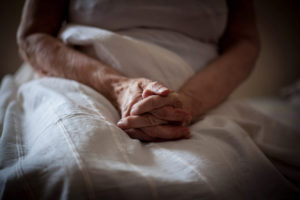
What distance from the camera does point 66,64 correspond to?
511 mm

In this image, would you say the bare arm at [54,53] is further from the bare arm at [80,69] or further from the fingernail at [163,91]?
the fingernail at [163,91]

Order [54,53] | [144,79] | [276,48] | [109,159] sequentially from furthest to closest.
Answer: [276,48]
[54,53]
[144,79]
[109,159]

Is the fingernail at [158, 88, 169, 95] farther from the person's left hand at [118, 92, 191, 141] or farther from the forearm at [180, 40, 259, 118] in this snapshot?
the forearm at [180, 40, 259, 118]

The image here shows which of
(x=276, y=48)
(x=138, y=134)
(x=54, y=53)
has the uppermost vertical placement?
(x=276, y=48)

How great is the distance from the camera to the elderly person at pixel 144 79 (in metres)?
0.37

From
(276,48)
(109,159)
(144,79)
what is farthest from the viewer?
(276,48)

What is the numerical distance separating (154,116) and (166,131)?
4 centimetres

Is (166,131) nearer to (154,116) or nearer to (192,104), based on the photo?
(154,116)

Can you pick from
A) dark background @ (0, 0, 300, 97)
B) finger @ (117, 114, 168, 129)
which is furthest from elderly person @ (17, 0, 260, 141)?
dark background @ (0, 0, 300, 97)

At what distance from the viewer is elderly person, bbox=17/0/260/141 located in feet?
1.21

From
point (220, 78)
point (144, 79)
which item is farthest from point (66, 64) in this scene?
point (220, 78)

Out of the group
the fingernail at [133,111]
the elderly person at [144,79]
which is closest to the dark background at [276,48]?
the elderly person at [144,79]

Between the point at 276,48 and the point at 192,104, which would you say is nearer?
the point at 192,104

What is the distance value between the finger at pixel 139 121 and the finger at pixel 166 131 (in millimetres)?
10
